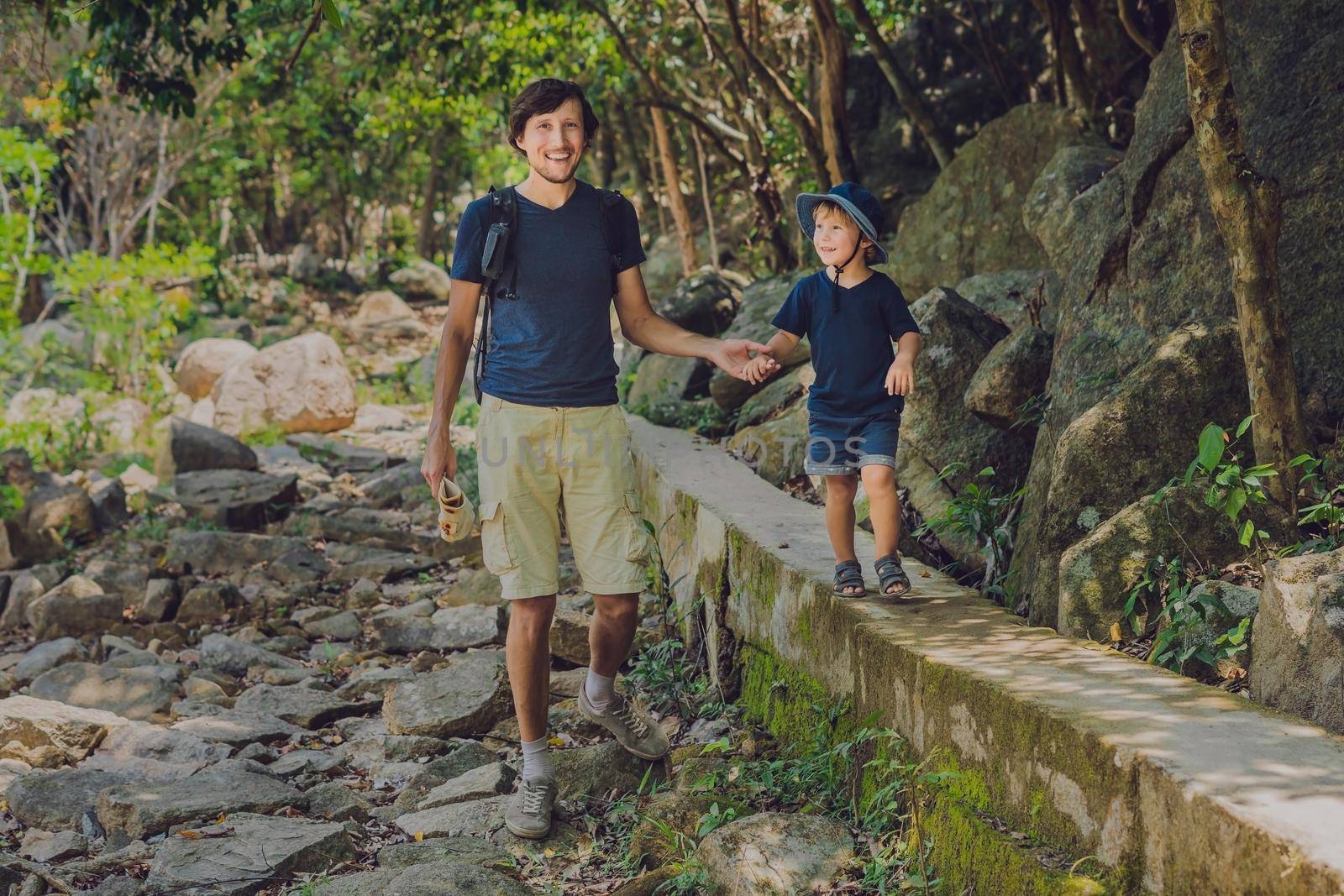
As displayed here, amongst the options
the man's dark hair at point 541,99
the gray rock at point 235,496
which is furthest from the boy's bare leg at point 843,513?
the gray rock at point 235,496

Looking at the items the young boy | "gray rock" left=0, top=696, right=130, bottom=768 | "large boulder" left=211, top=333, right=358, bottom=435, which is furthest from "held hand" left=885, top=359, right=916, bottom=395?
"large boulder" left=211, top=333, right=358, bottom=435

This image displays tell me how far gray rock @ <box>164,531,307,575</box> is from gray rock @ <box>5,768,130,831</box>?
4065 mm

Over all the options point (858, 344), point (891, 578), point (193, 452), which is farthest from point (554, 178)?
point (193, 452)

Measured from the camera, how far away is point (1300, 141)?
458cm

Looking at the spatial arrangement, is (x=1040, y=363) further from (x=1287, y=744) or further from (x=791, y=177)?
(x=791, y=177)

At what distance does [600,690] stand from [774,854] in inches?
45.5

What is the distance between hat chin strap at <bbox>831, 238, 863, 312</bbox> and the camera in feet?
14.1

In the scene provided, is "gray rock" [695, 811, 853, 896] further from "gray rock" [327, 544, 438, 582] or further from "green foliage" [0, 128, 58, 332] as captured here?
"green foliage" [0, 128, 58, 332]

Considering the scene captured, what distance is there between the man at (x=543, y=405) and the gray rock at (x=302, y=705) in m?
2.08

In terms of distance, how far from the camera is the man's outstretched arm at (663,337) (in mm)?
4312

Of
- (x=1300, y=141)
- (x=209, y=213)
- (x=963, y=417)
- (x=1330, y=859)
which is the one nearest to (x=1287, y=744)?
(x=1330, y=859)

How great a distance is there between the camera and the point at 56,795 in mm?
4855

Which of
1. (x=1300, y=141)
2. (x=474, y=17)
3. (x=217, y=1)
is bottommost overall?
(x=1300, y=141)

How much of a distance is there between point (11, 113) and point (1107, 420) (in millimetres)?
18770
